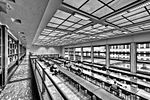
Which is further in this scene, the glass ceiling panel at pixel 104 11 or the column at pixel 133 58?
the column at pixel 133 58

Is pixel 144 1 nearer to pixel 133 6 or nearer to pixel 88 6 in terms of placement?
pixel 133 6

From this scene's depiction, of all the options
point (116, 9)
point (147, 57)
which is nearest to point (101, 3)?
point (116, 9)

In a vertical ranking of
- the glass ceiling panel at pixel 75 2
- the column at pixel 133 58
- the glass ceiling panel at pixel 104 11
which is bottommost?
the column at pixel 133 58

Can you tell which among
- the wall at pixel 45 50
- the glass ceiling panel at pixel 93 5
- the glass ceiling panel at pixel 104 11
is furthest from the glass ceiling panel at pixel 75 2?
the wall at pixel 45 50

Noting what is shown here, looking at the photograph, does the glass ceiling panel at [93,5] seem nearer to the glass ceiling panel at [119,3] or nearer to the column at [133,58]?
the glass ceiling panel at [119,3]

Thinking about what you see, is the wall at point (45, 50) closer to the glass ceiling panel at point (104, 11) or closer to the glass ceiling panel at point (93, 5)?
the glass ceiling panel at point (104, 11)

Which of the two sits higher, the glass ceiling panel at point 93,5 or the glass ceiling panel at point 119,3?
the glass ceiling panel at point 93,5

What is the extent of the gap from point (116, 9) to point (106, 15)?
0.46 m

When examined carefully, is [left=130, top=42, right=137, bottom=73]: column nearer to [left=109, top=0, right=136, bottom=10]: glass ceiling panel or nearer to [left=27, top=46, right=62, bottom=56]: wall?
[left=109, top=0, right=136, bottom=10]: glass ceiling panel

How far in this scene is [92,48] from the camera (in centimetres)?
1080

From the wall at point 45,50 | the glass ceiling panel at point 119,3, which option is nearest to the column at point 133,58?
the glass ceiling panel at point 119,3

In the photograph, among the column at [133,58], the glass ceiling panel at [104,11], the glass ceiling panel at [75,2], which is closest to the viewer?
the glass ceiling panel at [75,2]

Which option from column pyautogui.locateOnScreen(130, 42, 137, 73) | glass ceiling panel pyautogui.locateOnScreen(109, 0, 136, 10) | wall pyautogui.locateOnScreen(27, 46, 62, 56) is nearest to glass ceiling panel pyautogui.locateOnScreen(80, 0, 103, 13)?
glass ceiling panel pyautogui.locateOnScreen(109, 0, 136, 10)

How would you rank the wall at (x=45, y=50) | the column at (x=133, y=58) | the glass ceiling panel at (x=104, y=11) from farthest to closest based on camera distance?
the wall at (x=45, y=50) → the column at (x=133, y=58) → the glass ceiling panel at (x=104, y=11)
